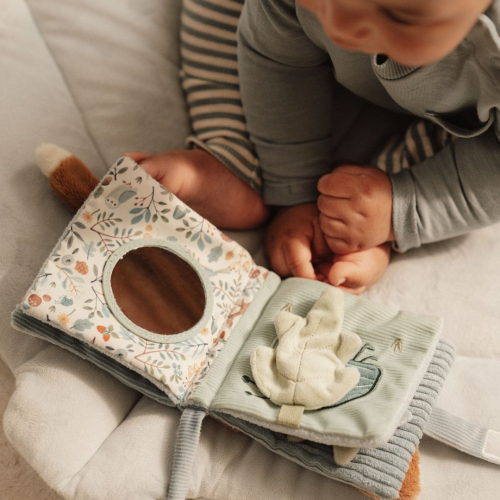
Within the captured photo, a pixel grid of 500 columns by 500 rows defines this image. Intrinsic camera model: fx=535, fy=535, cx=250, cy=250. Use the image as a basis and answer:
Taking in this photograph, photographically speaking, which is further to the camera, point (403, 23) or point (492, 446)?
point (492, 446)

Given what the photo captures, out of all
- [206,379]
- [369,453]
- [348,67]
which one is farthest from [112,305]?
[348,67]

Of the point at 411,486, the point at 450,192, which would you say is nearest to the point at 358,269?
the point at 450,192

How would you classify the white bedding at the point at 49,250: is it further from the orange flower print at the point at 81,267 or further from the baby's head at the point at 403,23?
the baby's head at the point at 403,23

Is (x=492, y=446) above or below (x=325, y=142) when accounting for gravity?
below

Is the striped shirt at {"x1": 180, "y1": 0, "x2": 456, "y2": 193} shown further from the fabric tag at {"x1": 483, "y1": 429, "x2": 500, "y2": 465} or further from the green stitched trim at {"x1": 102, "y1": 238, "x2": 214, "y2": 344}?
the fabric tag at {"x1": 483, "y1": 429, "x2": 500, "y2": 465}

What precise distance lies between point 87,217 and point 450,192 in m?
0.40

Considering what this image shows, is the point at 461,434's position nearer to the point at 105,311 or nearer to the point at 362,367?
the point at 362,367

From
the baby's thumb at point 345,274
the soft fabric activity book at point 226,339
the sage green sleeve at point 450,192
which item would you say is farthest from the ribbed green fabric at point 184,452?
the sage green sleeve at point 450,192

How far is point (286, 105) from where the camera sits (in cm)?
67

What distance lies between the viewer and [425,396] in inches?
19.5

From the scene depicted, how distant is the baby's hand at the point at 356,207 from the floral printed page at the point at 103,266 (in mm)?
113

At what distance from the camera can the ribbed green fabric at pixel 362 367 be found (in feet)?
1.46

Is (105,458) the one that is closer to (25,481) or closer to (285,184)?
(25,481)

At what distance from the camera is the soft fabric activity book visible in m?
0.47
